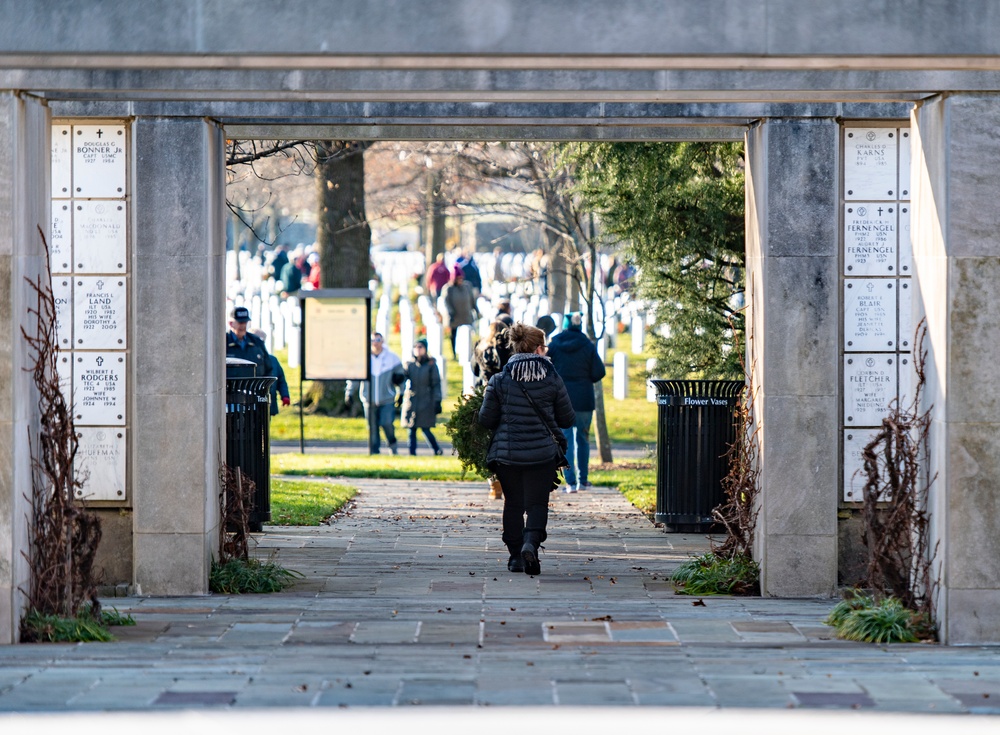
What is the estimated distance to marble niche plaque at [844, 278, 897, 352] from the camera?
9539 mm

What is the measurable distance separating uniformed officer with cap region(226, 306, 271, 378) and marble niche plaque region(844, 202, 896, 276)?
7.10 meters

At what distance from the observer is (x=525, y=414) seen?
10.5 metres

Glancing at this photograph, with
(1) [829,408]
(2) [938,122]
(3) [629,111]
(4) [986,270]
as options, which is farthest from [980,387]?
(3) [629,111]

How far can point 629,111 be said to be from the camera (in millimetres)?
9938

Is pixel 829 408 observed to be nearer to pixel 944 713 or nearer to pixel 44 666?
pixel 944 713

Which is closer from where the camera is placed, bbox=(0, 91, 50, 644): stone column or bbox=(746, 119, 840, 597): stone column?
bbox=(0, 91, 50, 644): stone column

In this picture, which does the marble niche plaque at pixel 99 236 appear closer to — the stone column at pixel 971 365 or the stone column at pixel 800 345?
the stone column at pixel 800 345

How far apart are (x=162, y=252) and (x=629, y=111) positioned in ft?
10.3

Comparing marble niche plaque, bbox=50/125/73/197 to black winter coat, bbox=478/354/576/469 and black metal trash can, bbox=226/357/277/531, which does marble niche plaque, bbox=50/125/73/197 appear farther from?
black winter coat, bbox=478/354/576/469

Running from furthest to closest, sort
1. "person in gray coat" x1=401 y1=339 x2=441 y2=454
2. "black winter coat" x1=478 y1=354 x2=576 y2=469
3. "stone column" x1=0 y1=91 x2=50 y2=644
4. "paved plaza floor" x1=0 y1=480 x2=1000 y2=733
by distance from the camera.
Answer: "person in gray coat" x1=401 y1=339 x2=441 y2=454 < "black winter coat" x1=478 y1=354 x2=576 y2=469 < "stone column" x1=0 y1=91 x2=50 y2=644 < "paved plaza floor" x1=0 y1=480 x2=1000 y2=733

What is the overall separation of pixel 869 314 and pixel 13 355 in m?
5.18

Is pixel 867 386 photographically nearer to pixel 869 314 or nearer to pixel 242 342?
pixel 869 314

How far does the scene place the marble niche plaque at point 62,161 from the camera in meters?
9.40

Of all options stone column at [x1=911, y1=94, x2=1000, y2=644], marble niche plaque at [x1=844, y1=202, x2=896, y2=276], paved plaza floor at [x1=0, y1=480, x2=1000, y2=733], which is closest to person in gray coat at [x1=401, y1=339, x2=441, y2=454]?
paved plaza floor at [x1=0, y1=480, x2=1000, y2=733]
